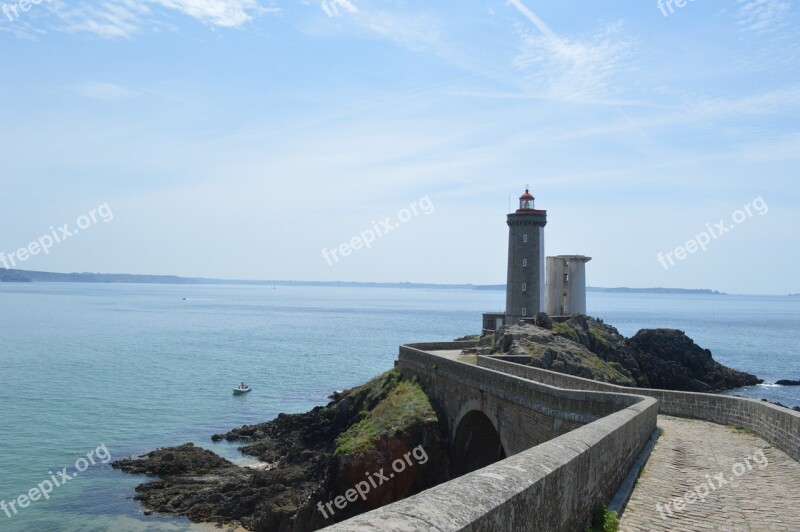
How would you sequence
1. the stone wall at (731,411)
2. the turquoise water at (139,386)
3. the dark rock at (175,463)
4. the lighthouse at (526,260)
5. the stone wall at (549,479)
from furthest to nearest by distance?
1. the lighthouse at (526,260)
2. the dark rock at (175,463)
3. the turquoise water at (139,386)
4. the stone wall at (731,411)
5. the stone wall at (549,479)

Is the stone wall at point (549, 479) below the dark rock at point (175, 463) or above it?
above

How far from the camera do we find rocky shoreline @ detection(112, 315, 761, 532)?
23.8 m

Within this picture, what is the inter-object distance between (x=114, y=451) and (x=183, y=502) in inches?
382

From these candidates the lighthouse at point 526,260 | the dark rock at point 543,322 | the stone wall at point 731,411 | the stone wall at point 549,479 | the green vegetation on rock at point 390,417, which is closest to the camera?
the stone wall at point 549,479

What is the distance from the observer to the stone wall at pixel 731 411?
11.4m

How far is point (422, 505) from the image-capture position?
3982mm

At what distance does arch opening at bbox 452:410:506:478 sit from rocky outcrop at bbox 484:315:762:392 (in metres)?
4.62

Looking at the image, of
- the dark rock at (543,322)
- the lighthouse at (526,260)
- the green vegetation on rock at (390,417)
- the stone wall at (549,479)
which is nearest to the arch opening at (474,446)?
the green vegetation on rock at (390,417)

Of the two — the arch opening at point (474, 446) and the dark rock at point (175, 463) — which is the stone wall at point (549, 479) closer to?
the arch opening at point (474, 446)

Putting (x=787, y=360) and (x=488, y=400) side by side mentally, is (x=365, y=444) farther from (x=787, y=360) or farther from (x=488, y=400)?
(x=787, y=360)

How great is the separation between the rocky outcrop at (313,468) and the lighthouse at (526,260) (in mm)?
14338

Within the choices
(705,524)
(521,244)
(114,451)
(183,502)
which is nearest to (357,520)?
(705,524)

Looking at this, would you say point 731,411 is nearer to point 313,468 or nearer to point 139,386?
point 313,468

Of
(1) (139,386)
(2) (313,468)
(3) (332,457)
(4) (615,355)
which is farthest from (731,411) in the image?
(1) (139,386)
